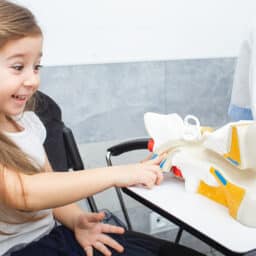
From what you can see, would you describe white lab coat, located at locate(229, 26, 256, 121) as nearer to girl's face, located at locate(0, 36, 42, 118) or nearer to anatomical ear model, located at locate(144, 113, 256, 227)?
anatomical ear model, located at locate(144, 113, 256, 227)

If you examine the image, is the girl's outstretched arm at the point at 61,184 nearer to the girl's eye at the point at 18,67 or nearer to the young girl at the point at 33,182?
the young girl at the point at 33,182

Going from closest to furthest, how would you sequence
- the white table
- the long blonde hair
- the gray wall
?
the white table → the long blonde hair → the gray wall

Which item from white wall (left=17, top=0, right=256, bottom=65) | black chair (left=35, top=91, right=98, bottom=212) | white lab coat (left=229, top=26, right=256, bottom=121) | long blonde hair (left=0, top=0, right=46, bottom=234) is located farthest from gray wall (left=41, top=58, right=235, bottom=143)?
long blonde hair (left=0, top=0, right=46, bottom=234)

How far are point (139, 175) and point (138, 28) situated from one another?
852 millimetres

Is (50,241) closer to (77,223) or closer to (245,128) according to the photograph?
(77,223)

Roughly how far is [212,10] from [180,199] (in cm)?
113

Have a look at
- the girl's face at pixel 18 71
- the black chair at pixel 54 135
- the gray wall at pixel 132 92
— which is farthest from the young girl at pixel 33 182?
the gray wall at pixel 132 92

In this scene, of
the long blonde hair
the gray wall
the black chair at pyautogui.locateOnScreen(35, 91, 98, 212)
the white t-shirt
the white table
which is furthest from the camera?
the gray wall

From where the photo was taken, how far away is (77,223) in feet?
3.10

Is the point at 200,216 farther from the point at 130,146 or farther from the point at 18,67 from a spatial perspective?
the point at 130,146

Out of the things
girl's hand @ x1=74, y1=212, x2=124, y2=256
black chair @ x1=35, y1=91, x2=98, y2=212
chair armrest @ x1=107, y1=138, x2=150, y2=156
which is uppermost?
black chair @ x1=35, y1=91, x2=98, y2=212

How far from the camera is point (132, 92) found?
1.59 m

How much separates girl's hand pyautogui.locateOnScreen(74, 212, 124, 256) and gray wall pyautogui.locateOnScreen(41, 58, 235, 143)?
600mm

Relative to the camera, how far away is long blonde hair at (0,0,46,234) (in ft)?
2.53
